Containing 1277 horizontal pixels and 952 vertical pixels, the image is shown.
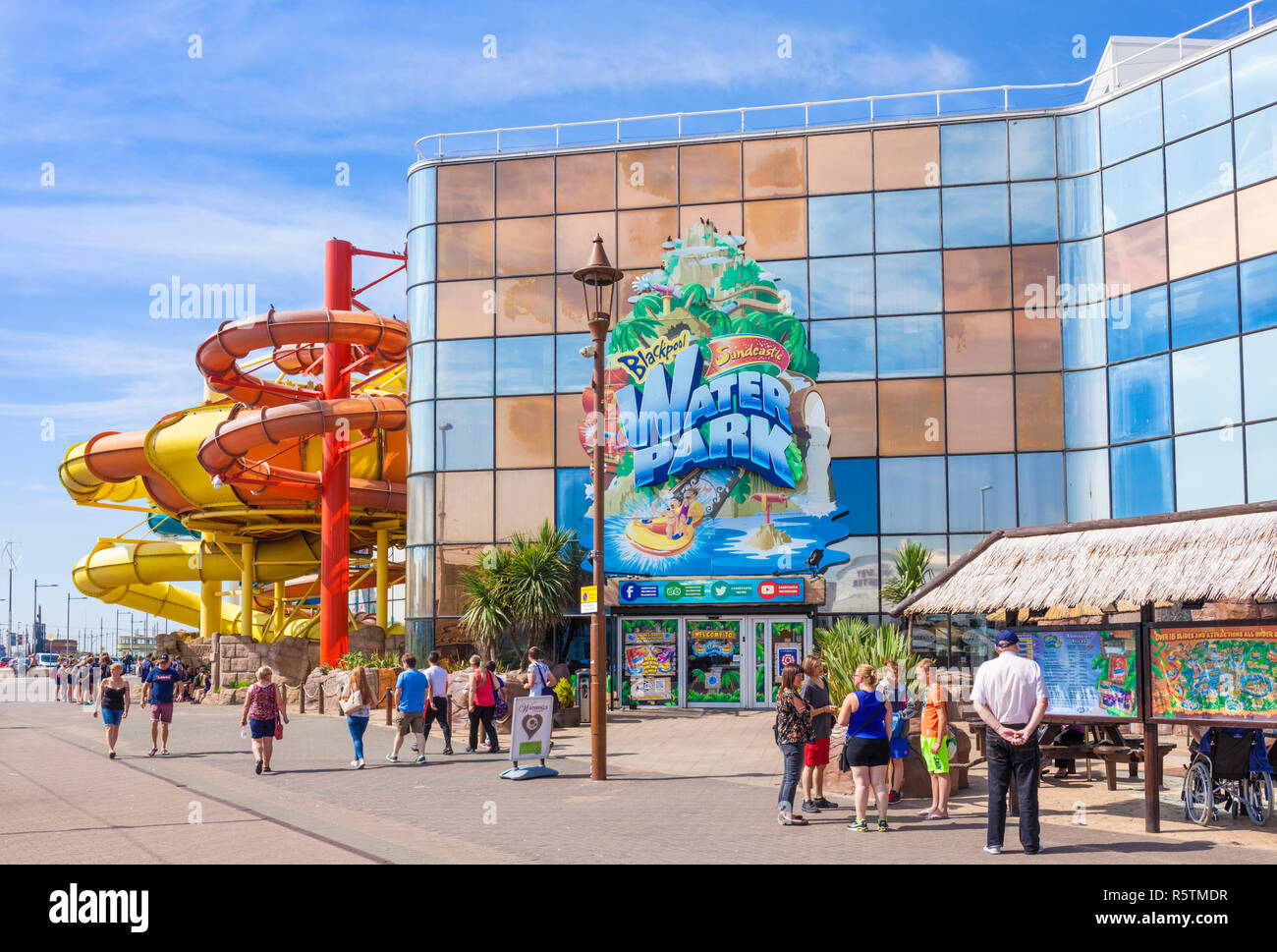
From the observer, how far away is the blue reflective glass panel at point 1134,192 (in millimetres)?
29688

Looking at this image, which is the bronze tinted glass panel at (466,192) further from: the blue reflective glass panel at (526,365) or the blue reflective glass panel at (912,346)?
the blue reflective glass panel at (912,346)

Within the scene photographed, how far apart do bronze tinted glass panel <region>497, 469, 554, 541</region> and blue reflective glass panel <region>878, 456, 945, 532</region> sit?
8.96 meters

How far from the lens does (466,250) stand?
1359 inches

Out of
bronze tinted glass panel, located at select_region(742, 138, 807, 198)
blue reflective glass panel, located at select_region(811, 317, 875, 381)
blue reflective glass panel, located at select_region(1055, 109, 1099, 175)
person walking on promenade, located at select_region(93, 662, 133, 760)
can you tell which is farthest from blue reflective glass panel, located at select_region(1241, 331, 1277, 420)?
person walking on promenade, located at select_region(93, 662, 133, 760)

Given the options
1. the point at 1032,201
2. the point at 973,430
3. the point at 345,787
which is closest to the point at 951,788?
the point at 345,787

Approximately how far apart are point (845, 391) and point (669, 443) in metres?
4.84

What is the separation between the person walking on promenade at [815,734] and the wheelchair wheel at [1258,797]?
13.7ft

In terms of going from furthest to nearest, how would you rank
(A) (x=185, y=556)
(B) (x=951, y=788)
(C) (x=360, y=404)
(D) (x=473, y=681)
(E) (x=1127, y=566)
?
(A) (x=185, y=556) → (C) (x=360, y=404) → (D) (x=473, y=681) → (B) (x=951, y=788) → (E) (x=1127, y=566)

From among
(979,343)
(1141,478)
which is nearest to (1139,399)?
(1141,478)

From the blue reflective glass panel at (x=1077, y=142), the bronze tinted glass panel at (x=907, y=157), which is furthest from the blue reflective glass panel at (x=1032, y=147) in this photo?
the bronze tinted glass panel at (x=907, y=157)

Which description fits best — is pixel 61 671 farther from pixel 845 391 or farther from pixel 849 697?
pixel 849 697

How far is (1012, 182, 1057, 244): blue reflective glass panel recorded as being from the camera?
103ft

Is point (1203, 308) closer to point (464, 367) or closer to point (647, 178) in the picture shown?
point (647, 178)
